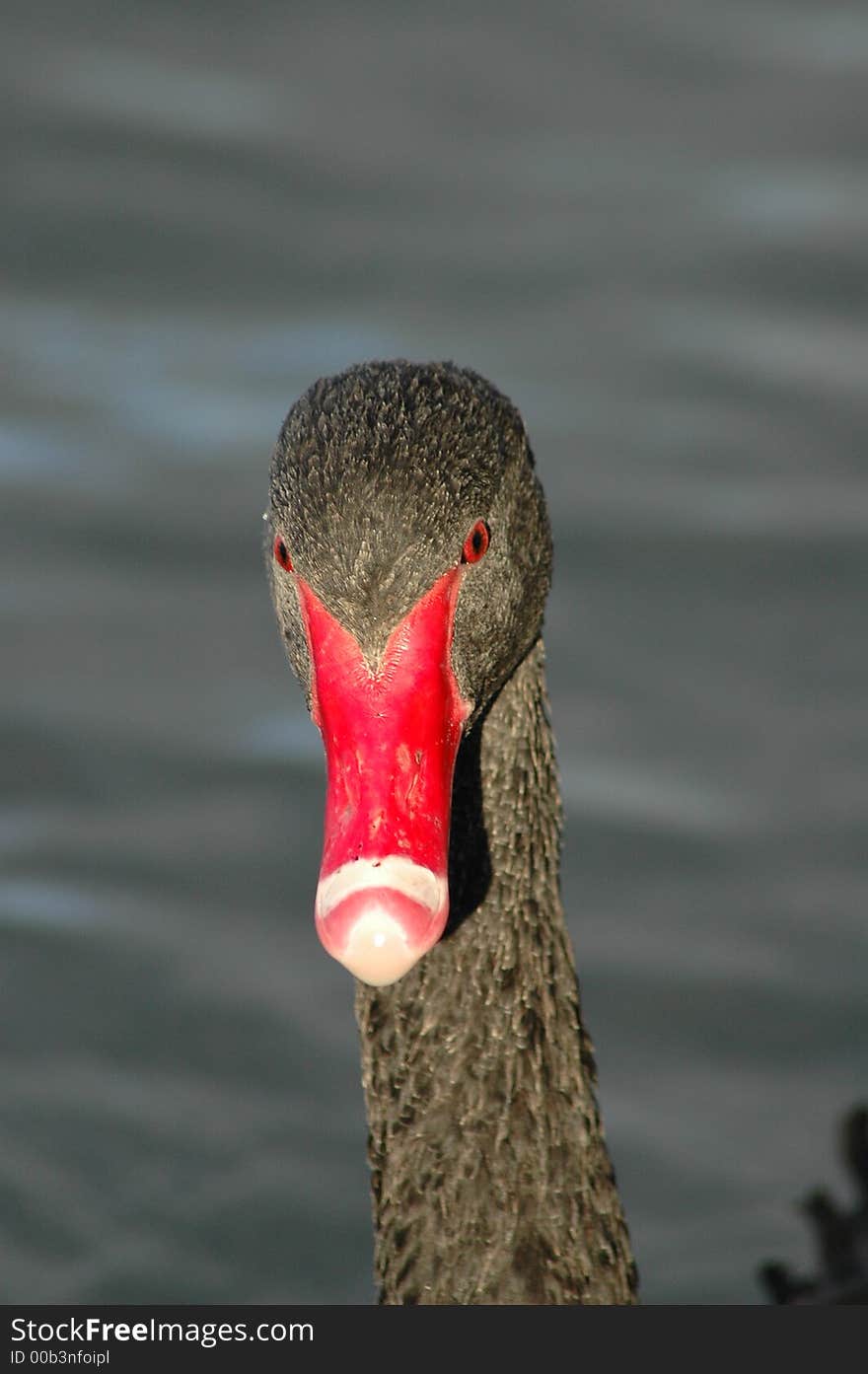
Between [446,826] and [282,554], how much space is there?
56cm

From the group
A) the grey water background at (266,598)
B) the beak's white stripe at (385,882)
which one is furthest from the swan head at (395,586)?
the grey water background at (266,598)

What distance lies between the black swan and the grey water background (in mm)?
1364

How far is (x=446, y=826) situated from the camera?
138 inches

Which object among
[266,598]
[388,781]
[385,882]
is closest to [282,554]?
[388,781]

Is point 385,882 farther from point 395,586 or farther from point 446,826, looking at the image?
point 395,586

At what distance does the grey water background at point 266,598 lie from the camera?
19.0 feet

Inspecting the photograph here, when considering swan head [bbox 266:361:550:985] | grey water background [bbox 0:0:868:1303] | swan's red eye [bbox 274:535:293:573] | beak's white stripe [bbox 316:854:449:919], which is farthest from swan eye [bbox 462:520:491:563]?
grey water background [bbox 0:0:868:1303]

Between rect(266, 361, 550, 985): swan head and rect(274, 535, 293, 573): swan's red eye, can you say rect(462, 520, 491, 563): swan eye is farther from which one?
rect(274, 535, 293, 573): swan's red eye

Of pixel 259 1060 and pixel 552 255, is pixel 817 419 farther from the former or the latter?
pixel 259 1060

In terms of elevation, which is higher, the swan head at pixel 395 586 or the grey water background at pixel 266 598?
the grey water background at pixel 266 598

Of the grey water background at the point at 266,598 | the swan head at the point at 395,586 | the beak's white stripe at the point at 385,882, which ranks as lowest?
the beak's white stripe at the point at 385,882

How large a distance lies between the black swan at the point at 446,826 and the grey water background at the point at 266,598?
4.48 feet

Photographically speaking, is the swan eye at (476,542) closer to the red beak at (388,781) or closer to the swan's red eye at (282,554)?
the red beak at (388,781)

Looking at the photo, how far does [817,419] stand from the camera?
23.9 feet
